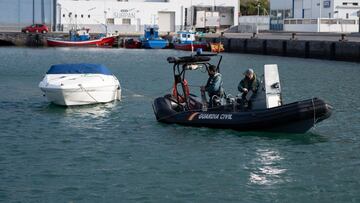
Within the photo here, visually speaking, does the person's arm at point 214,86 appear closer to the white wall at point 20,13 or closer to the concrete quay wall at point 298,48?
the concrete quay wall at point 298,48

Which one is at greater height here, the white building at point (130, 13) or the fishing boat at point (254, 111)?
the white building at point (130, 13)

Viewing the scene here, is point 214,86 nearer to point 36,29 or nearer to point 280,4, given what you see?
point 36,29

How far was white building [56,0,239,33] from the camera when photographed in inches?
3853

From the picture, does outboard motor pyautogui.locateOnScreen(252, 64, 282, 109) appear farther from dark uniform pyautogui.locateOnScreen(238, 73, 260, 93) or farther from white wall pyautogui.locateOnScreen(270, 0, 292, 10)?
white wall pyautogui.locateOnScreen(270, 0, 292, 10)

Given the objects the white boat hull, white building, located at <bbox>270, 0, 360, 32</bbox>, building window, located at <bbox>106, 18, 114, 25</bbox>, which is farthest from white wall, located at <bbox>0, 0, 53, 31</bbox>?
the white boat hull

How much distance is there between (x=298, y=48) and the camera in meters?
64.5

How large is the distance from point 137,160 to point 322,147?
16.9 ft

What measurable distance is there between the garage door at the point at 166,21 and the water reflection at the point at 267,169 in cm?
8448

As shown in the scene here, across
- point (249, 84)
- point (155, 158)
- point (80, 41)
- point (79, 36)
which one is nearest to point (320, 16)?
point (79, 36)

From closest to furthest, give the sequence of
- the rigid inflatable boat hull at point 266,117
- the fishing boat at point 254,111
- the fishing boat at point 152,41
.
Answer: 1. the rigid inflatable boat hull at point 266,117
2. the fishing boat at point 254,111
3. the fishing boat at point 152,41

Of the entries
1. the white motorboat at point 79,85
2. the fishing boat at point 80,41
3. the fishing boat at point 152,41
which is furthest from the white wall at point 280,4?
the white motorboat at point 79,85

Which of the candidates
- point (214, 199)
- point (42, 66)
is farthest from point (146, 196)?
point (42, 66)

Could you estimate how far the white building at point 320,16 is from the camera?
316 ft

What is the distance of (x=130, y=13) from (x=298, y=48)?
133 feet
